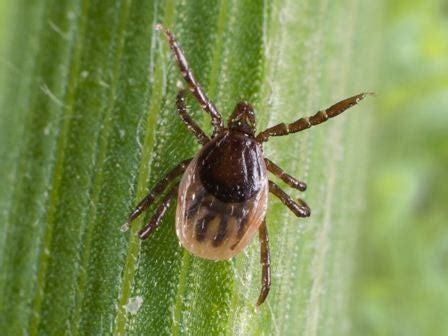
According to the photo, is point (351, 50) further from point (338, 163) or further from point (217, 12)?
point (217, 12)

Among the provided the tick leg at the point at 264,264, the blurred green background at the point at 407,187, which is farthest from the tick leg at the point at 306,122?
the blurred green background at the point at 407,187

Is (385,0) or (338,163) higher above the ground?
(385,0)

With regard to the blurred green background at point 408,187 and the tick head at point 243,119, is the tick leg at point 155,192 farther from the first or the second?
the blurred green background at point 408,187

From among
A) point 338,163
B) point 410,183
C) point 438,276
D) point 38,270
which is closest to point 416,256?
point 438,276

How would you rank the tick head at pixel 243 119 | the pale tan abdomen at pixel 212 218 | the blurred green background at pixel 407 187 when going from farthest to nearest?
the blurred green background at pixel 407 187 < the tick head at pixel 243 119 < the pale tan abdomen at pixel 212 218

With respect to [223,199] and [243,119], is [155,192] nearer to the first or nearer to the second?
[223,199]
